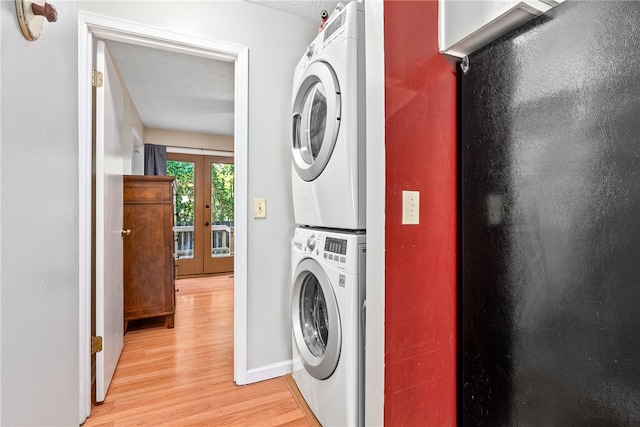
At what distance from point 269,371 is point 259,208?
1031mm

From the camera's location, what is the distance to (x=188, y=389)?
177cm

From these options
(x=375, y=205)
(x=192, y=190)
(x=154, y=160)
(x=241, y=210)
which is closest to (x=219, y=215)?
(x=192, y=190)

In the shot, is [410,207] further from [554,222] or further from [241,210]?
[241,210]

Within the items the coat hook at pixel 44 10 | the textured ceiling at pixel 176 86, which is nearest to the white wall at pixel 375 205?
the coat hook at pixel 44 10

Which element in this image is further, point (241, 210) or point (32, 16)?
point (241, 210)

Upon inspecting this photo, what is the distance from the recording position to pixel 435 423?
1121mm

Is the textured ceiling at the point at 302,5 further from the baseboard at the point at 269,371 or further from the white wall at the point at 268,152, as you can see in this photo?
the baseboard at the point at 269,371

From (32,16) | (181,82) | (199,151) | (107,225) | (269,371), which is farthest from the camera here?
(199,151)

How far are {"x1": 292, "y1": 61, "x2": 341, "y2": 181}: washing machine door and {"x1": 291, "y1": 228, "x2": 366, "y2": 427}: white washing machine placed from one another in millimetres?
357

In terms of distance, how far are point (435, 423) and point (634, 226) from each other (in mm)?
918

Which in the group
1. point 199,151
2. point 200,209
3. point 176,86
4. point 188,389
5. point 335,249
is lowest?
point 188,389

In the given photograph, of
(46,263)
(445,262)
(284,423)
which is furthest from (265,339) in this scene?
(46,263)

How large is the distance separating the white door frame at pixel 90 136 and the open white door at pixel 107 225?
11 centimetres

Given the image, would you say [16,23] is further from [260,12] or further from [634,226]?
[260,12]
